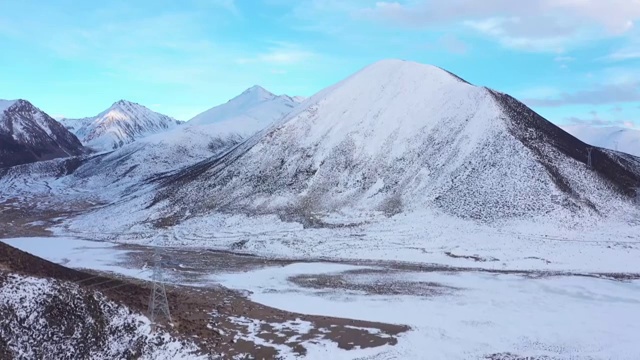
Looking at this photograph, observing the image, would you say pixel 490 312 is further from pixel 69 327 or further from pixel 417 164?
pixel 417 164

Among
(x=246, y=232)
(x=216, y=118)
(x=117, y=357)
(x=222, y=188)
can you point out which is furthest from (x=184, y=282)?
(x=216, y=118)

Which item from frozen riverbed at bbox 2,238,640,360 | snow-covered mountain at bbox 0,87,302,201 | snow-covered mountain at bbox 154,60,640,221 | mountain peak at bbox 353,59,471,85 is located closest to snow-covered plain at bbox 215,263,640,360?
frozen riverbed at bbox 2,238,640,360

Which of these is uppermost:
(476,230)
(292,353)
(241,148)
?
(241,148)

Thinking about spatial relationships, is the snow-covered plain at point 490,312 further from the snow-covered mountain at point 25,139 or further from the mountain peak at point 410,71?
the snow-covered mountain at point 25,139

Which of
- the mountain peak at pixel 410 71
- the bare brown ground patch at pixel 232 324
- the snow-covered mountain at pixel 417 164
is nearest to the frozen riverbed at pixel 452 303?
the bare brown ground patch at pixel 232 324

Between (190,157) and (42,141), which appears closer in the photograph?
(190,157)

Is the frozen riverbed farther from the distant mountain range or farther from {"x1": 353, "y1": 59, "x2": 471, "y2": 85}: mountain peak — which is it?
{"x1": 353, "y1": 59, "x2": 471, "y2": 85}: mountain peak

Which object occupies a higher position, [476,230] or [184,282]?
[476,230]

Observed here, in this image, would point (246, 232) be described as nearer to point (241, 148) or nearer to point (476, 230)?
point (476, 230)
